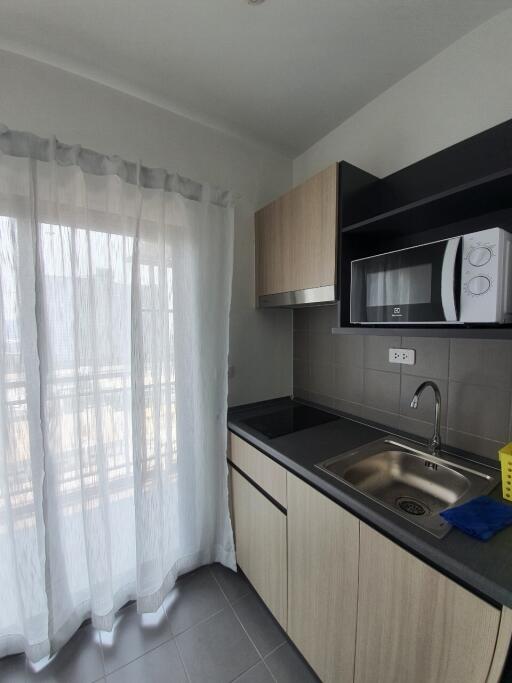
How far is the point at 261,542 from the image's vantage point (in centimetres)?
137

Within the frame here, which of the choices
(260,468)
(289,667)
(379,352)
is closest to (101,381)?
(260,468)

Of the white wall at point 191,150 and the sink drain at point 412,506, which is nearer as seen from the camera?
the sink drain at point 412,506

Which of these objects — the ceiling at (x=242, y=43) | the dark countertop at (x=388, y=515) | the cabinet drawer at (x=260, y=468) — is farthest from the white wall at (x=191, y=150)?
the dark countertop at (x=388, y=515)

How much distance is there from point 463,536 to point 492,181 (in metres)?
1.00

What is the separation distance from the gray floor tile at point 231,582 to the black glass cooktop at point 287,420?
2.90 ft

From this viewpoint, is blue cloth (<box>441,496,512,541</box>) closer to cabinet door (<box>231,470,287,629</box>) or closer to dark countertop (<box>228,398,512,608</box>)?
dark countertop (<box>228,398,512,608</box>)

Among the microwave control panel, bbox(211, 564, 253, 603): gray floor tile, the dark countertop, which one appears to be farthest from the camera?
bbox(211, 564, 253, 603): gray floor tile

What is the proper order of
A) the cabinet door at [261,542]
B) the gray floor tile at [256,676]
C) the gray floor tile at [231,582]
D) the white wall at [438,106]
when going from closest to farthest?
1. the white wall at [438,106]
2. the gray floor tile at [256,676]
3. the cabinet door at [261,542]
4. the gray floor tile at [231,582]

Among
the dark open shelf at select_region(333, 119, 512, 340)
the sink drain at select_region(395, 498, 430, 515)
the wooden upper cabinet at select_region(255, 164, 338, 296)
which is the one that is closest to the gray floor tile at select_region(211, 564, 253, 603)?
the sink drain at select_region(395, 498, 430, 515)

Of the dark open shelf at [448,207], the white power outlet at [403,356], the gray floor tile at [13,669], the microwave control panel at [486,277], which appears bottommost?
the gray floor tile at [13,669]

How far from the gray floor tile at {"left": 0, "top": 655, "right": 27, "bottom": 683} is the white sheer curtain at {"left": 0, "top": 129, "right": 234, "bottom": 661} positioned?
49 millimetres

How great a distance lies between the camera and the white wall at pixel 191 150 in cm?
118

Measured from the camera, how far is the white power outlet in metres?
1.33

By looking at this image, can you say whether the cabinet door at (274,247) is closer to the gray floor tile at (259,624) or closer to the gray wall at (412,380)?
the gray wall at (412,380)
